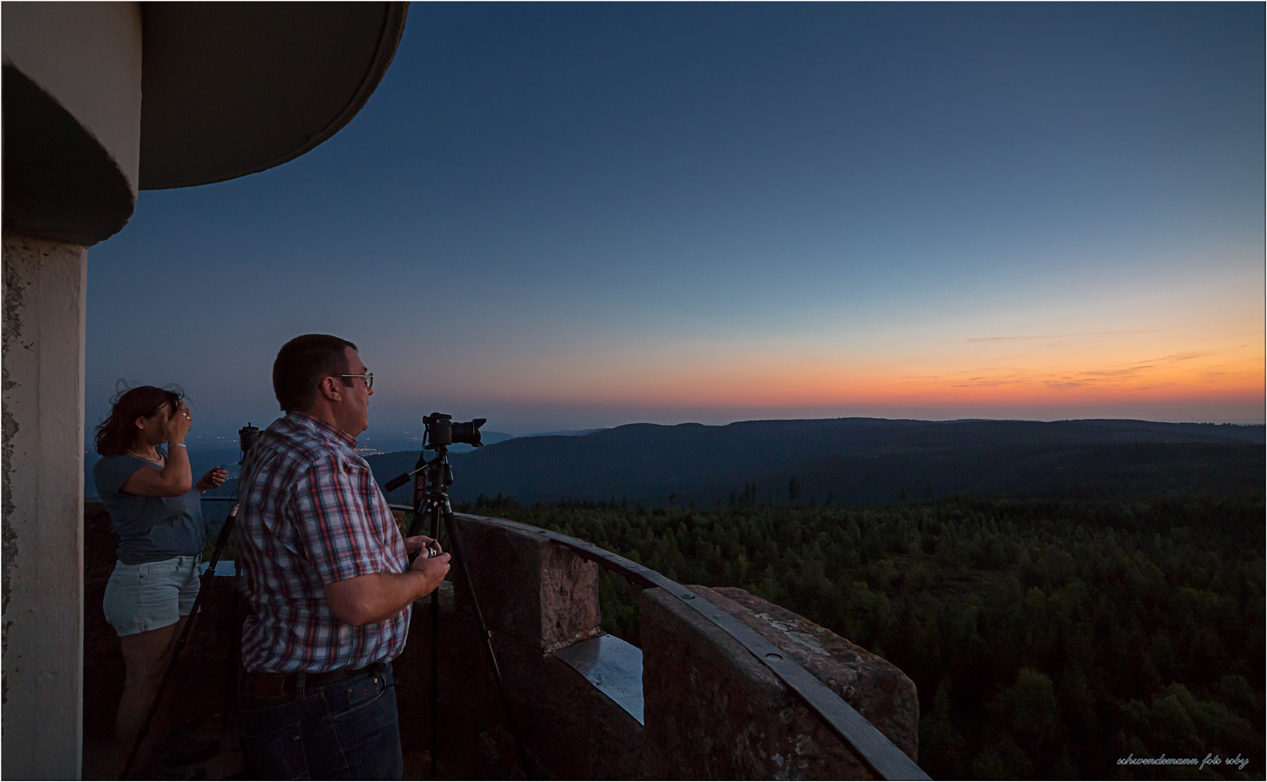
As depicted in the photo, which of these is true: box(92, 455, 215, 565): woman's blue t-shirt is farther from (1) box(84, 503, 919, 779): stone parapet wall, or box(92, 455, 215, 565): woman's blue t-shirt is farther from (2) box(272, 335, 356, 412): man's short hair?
(2) box(272, 335, 356, 412): man's short hair

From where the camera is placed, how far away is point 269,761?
1.83 meters

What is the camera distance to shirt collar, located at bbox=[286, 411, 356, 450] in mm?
1850

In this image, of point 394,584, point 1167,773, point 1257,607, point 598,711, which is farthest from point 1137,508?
point 394,584

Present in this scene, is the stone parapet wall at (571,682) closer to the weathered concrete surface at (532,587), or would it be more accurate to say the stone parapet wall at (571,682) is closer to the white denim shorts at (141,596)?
the weathered concrete surface at (532,587)

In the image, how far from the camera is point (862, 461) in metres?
109

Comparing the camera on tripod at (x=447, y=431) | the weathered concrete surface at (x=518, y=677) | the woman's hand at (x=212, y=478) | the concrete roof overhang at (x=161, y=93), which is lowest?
the weathered concrete surface at (x=518, y=677)

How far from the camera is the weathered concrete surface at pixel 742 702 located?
68.3 inches

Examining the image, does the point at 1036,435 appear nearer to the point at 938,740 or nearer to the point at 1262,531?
the point at 1262,531

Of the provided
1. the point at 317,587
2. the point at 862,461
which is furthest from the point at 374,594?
the point at 862,461

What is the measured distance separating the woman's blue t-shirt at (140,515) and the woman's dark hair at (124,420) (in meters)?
0.08

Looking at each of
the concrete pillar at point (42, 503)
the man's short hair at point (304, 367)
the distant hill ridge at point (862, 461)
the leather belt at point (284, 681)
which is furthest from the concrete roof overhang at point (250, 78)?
the distant hill ridge at point (862, 461)

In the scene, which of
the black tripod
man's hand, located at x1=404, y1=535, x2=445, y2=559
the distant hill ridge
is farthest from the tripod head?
the distant hill ridge

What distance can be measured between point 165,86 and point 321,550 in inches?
68.2

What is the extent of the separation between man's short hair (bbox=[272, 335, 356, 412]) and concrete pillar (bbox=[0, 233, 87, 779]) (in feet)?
2.31
